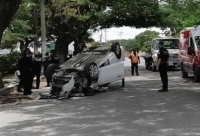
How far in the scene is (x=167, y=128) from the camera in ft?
25.9

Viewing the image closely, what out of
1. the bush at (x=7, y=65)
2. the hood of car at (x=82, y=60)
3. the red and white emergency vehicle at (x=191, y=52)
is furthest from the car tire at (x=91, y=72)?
the bush at (x=7, y=65)

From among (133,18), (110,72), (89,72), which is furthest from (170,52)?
(89,72)

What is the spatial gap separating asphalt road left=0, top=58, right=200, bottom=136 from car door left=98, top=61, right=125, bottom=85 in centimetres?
→ 92

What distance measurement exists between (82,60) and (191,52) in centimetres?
498

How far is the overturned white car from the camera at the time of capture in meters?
14.0

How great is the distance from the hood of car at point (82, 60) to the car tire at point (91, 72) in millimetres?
512

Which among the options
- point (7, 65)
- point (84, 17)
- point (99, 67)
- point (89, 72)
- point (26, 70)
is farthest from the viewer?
point (7, 65)

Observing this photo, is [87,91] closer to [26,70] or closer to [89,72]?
[89,72]

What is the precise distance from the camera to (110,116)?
9.53 metres

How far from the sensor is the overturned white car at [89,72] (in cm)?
1403

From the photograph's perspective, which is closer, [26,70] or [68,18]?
[26,70]

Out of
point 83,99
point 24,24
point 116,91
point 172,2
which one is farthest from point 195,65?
point 24,24

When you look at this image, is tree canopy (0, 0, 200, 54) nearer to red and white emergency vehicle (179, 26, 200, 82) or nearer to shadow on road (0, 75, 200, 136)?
red and white emergency vehicle (179, 26, 200, 82)

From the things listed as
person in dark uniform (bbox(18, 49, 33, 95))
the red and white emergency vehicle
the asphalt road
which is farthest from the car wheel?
the red and white emergency vehicle
